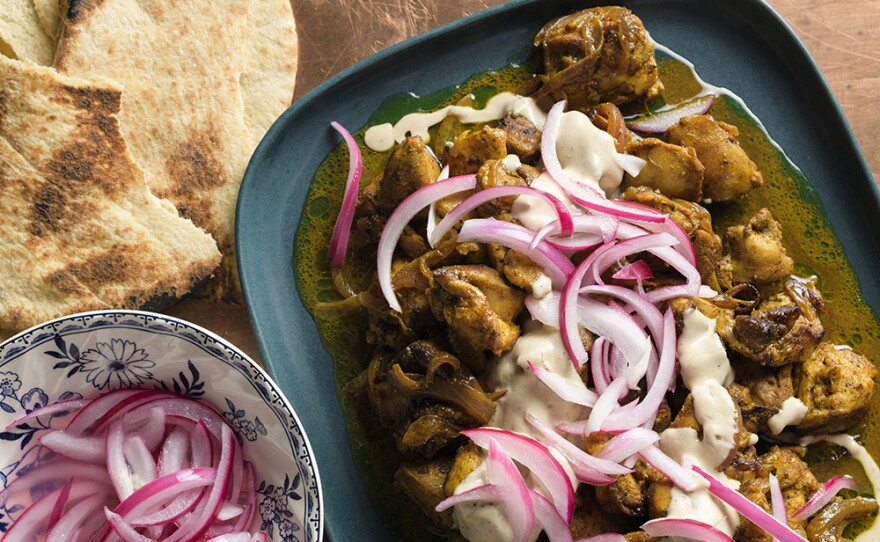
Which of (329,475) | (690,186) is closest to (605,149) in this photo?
(690,186)

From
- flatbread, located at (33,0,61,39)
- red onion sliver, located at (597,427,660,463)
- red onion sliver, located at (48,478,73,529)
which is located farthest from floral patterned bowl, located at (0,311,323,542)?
flatbread, located at (33,0,61,39)

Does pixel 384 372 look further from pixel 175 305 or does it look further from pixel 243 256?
pixel 175 305

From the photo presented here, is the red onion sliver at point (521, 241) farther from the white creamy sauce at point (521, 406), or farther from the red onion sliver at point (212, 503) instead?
the red onion sliver at point (212, 503)

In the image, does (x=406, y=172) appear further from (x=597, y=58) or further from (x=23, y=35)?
(x=23, y=35)

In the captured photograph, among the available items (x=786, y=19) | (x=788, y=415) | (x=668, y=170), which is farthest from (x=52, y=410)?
(x=786, y=19)

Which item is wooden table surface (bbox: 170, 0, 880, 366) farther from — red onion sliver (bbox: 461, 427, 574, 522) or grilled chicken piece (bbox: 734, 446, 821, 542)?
red onion sliver (bbox: 461, 427, 574, 522)

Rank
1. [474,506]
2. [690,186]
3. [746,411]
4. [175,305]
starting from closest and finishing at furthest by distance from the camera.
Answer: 1. [474,506]
2. [746,411]
3. [690,186]
4. [175,305]

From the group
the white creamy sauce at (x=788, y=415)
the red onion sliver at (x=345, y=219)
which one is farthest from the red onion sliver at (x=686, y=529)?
the red onion sliver at (x=345, y=219)
